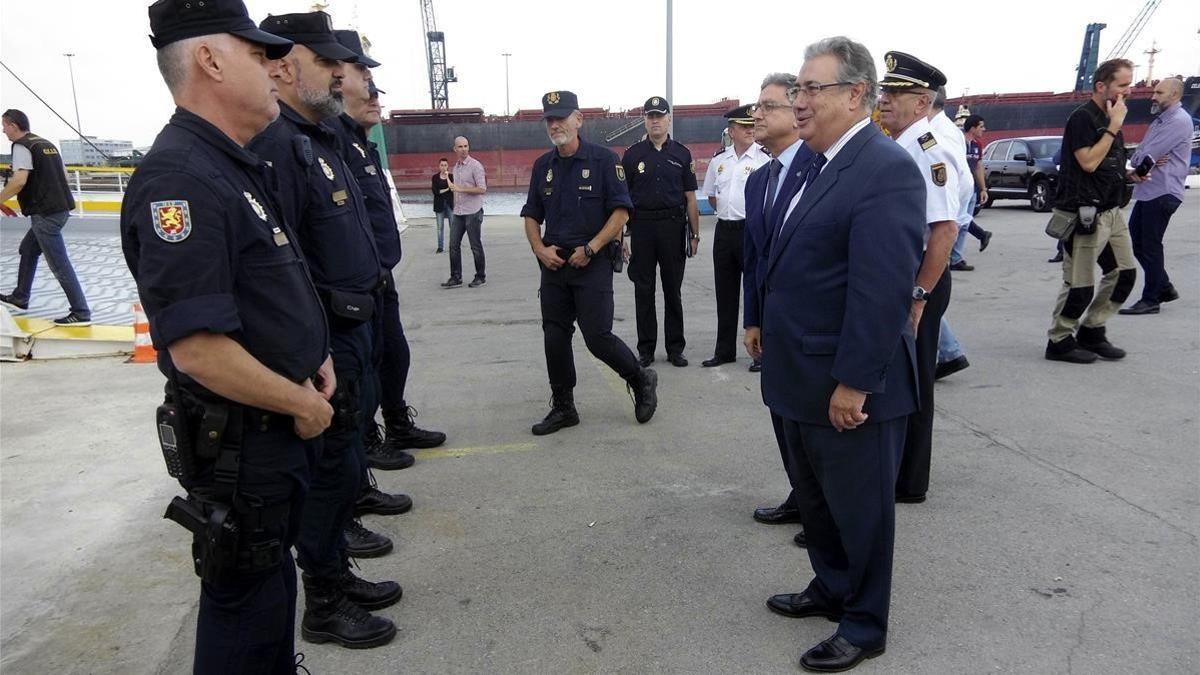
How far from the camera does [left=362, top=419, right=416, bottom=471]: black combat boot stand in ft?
14.0

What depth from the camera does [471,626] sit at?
276 centimetres

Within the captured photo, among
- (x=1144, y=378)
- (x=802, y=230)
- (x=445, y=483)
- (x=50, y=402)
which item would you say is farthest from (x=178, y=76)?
(x=1144, y=378)

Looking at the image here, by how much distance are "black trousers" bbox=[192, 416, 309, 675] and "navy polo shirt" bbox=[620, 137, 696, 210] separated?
469cm

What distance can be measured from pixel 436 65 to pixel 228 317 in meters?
78.4

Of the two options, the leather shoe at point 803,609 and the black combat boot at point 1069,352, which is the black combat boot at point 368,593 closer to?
the leather shoe at point 803,609

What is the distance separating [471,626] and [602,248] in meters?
2.54

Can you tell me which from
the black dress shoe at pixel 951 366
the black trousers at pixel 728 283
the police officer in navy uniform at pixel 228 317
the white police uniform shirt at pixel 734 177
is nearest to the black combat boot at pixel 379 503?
the police officer in navy uniform at pixel 228 317

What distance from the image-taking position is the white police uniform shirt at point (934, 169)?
10.6 ft

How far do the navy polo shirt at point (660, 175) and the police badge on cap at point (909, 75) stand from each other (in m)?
2.75

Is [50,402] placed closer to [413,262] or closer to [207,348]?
[207,348]

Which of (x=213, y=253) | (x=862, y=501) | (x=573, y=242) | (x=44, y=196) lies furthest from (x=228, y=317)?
(x=44, y=196)

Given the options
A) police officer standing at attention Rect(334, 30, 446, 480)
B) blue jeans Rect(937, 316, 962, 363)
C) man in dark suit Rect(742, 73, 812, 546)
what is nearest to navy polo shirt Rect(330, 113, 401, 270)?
police officer standing at attention Rect(334, 30, 446, 480)

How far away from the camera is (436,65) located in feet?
243

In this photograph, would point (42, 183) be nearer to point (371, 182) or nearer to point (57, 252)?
point (57, 252)
